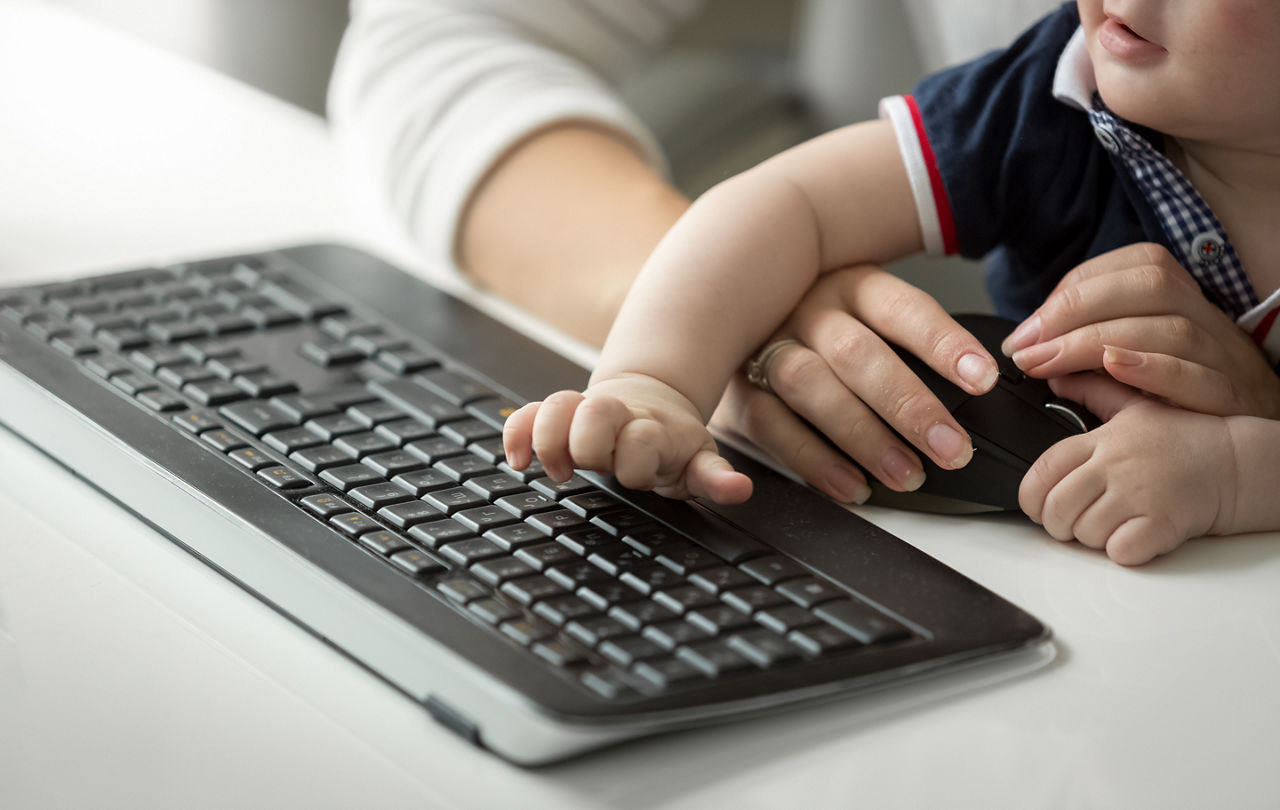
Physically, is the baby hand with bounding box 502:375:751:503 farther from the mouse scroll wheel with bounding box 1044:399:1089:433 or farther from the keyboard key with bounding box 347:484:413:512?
the mouse scroll wheel with bounding box 1044:399:1089:433

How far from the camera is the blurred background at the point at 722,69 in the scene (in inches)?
49.6

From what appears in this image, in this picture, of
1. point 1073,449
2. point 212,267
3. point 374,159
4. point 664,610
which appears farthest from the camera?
point 374,159

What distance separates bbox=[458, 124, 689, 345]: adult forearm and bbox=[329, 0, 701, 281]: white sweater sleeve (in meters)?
0.01

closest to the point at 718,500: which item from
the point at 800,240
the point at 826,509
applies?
the point at 826,509

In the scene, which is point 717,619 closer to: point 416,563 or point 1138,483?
point 416,563

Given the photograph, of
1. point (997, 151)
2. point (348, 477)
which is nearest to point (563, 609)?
point (348, 477)

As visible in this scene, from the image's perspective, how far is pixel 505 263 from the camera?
737 millimetres

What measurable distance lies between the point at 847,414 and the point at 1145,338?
0.40 feet

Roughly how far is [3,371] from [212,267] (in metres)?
0.15

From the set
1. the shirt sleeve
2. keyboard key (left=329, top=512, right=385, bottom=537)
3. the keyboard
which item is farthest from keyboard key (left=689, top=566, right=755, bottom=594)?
the shirt sleeve

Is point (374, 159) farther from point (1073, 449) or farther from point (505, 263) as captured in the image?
point (1073, 449)

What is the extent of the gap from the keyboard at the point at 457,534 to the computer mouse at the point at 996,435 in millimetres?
58

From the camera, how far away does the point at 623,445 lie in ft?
1.45

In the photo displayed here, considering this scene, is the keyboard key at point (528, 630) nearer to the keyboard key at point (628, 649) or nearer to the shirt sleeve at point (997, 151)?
the keyboard key at point (628, 649)
